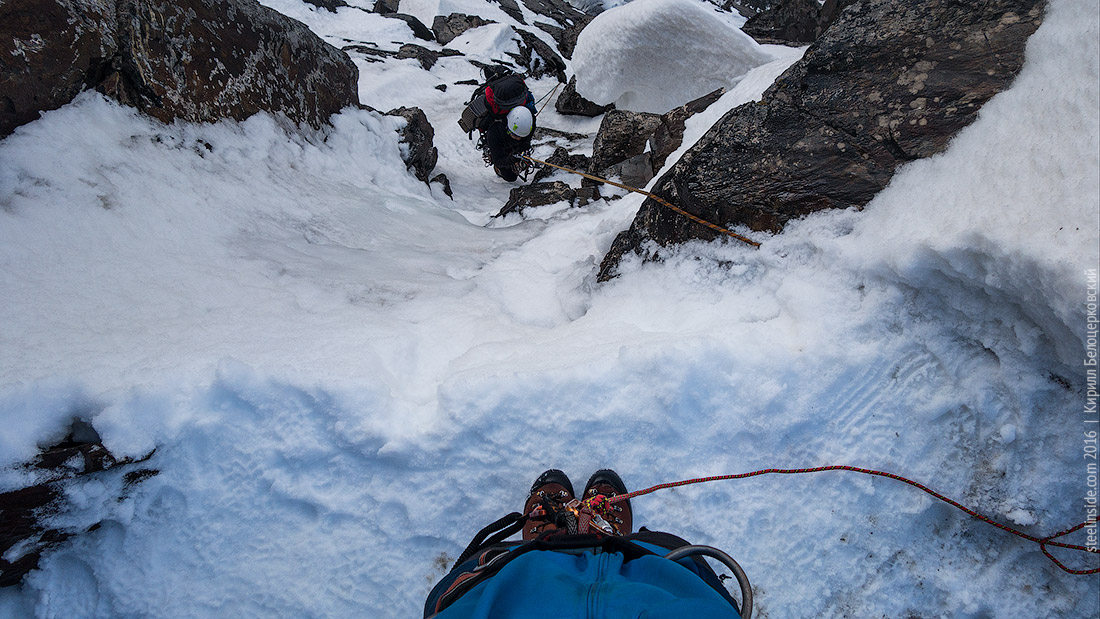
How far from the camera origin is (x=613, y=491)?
1808 mm

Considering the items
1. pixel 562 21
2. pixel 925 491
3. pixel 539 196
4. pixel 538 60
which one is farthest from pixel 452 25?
pixel 925 491

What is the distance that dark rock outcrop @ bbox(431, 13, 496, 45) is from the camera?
568 inches

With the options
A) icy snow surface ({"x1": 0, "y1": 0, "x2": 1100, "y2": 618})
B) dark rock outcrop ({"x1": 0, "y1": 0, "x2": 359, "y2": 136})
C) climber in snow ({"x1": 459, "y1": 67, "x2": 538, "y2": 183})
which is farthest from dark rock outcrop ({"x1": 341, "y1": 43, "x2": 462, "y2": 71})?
icy snow surface ({"x1": 0, "y1": 0, "x2": 1100, "y2": 618})

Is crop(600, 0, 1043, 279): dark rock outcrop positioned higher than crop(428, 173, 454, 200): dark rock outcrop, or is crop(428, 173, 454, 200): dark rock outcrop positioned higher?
crop(600, 0, 1043, 279): dark rock outcrop

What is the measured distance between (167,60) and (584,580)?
435cm

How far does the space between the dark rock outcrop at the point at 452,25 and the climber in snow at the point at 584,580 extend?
1569cm

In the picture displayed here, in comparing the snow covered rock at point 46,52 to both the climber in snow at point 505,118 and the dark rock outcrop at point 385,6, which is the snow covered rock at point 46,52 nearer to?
the climber in snow at point 505,118

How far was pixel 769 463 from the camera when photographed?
1.83 metres

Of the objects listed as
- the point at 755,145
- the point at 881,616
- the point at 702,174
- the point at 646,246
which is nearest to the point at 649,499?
the point at 881,616

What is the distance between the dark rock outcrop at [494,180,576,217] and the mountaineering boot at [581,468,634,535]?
3.60 metres

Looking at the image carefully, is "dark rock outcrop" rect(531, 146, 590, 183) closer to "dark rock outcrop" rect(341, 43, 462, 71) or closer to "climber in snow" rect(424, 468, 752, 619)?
"dark rock outcrop" rect(341, 43, 462, 71)

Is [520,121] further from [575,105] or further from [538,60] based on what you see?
[538,60]

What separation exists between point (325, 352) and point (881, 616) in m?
2.36

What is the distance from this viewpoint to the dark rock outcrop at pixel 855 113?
2.02 meters
